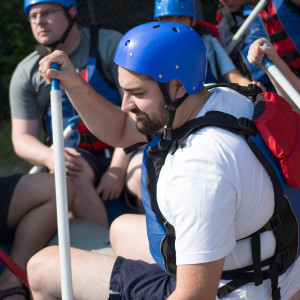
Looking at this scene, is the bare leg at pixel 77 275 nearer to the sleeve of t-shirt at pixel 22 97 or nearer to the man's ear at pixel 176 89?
the man's ear at pixel 176 89

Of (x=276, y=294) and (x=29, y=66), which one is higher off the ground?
(x=29, y=66)

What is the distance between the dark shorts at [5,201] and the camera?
285 cm

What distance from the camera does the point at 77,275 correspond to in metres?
2.07

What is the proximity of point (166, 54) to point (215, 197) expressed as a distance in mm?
577

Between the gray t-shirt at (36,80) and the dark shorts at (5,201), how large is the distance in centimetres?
69

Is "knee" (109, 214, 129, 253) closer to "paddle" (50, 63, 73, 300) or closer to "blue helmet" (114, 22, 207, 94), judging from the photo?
"paddle" (50, 63, 73, 300)

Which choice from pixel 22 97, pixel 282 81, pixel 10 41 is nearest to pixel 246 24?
pixel 282 81

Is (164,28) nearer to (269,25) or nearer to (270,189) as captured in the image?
(270,189)

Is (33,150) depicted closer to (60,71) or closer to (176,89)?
(60,71)

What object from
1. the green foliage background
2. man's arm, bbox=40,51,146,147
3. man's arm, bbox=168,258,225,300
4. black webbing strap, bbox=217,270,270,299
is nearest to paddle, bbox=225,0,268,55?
man's arm, bbox=40,51,146,147

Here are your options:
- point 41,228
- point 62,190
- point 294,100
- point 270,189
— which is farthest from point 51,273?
point 294,100

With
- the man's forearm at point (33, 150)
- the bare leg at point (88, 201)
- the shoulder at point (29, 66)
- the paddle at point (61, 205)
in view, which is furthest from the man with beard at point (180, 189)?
the shoulder at point (29, 66)

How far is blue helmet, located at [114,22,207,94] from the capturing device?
1.79 m

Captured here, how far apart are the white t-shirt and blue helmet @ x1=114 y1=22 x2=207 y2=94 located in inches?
6.5
